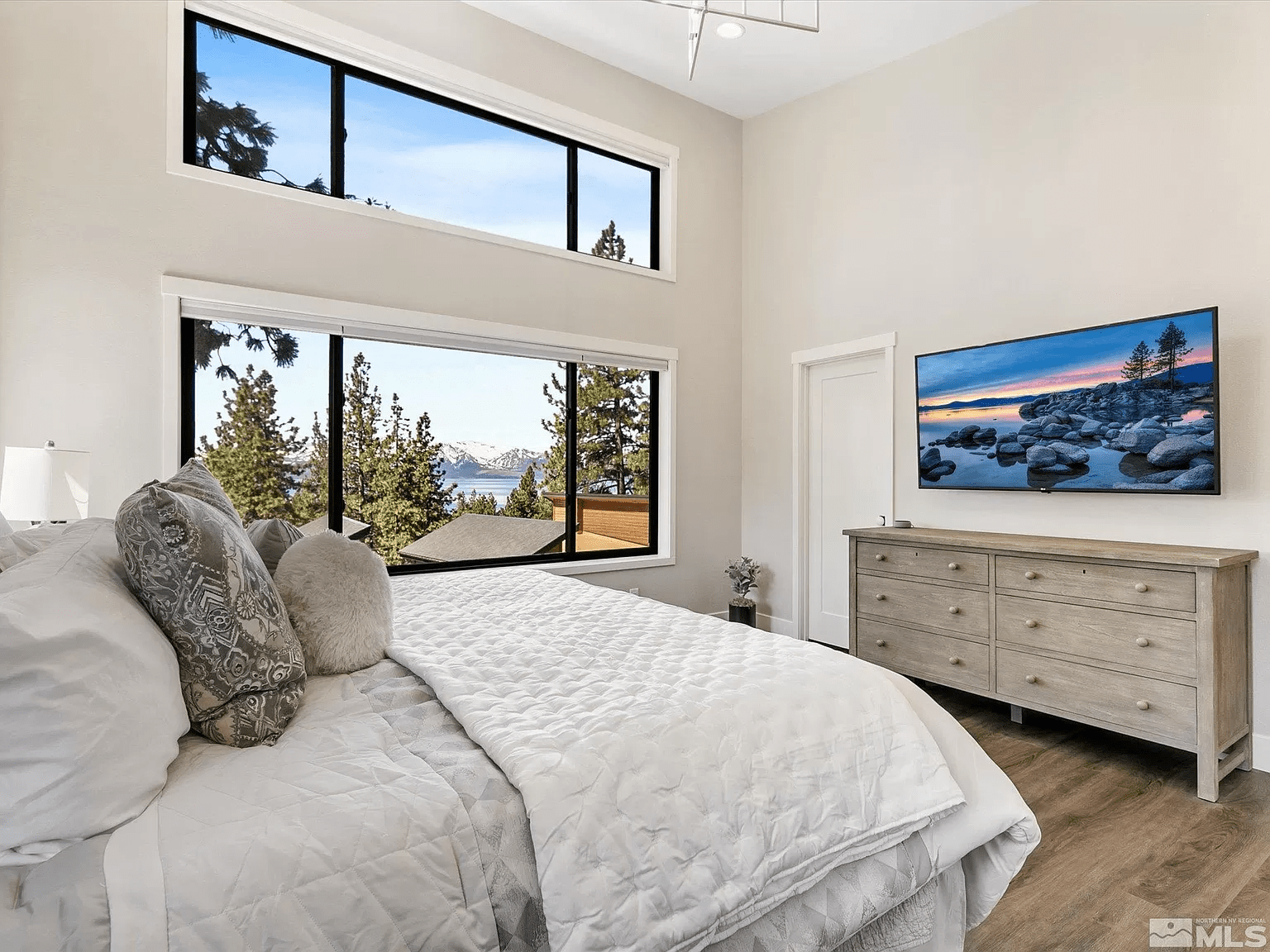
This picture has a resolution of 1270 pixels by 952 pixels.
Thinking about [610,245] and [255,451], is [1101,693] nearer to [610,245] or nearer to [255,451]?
[610,245]

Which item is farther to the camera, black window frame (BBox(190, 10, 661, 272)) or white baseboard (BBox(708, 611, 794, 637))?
white baseboard (BBox(708, 611, 794, 637))

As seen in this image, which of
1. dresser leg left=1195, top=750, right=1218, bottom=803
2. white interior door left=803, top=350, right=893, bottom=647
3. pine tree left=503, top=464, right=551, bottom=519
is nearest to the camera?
dresser leg left=1195, top=750, right=1218, bottom=803

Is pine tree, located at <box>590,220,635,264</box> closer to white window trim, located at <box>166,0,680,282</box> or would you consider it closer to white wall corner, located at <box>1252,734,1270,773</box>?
white window trim, located at <box>166,0,680,282</box>

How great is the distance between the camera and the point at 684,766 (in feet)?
3.73

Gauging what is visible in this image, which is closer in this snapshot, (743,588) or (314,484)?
(314,484)

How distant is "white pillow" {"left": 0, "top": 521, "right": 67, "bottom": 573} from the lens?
3.85 ft

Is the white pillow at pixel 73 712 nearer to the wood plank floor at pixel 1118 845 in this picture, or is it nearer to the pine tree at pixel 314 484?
the wood plank floor at pixel 1118 845

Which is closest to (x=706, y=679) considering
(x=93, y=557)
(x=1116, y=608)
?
(x=93, y=557)

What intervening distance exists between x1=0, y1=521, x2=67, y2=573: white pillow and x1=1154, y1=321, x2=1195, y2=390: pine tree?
12.0 ft

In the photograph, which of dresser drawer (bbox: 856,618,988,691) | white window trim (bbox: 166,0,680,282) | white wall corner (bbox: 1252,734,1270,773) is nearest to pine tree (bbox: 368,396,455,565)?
white window trim (bbox: 166,0,680,282)

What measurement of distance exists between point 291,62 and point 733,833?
3.91m

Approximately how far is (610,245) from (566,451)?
1.41m

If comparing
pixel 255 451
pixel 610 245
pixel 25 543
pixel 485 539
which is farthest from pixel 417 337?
pixel 25 543

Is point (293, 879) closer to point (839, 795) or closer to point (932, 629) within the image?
point (839, 795)
